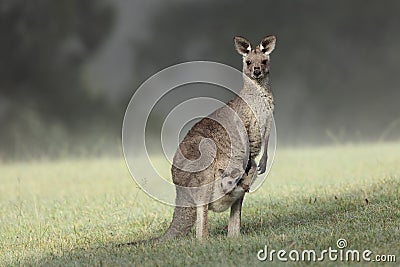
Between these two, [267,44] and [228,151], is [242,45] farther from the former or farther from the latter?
[228,151]

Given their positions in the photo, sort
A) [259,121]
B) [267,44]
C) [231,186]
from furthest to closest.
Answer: [267,44] → [259,121] → [231,186]

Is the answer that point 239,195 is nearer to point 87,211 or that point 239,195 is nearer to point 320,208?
point 320,208

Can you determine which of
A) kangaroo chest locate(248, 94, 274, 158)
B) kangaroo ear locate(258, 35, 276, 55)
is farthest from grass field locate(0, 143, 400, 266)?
kangaroo ear locate(258, 35, 276, 55)

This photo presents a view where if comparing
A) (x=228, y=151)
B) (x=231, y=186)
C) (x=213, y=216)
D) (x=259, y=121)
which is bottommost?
(x=231, y=186)

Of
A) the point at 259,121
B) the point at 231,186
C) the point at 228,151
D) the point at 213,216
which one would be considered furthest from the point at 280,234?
the point at 213,216

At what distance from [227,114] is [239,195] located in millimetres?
754

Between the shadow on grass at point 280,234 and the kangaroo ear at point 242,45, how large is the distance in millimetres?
1712

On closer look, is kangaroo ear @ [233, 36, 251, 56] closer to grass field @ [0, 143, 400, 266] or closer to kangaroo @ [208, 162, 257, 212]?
kangaroo @ [208, 162, 257, 212]

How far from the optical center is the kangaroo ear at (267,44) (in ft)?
22.5

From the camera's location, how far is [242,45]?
6.89m

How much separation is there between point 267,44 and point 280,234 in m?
1.77

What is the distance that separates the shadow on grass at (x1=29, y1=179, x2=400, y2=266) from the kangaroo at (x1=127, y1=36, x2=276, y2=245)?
286 mm

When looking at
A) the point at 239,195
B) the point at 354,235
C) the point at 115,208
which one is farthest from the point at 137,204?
the point at 354,235

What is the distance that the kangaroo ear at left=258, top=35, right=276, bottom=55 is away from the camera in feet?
22.5
